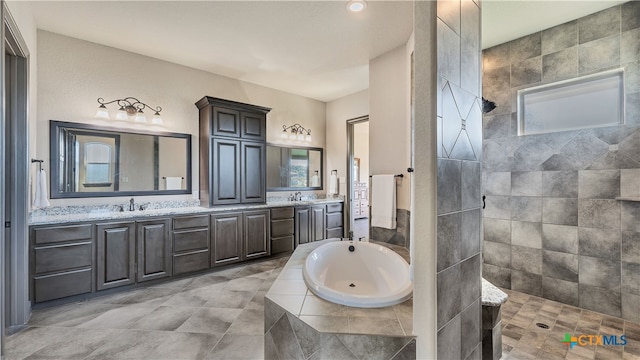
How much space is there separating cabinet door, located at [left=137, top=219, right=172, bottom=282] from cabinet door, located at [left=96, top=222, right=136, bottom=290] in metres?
0.07

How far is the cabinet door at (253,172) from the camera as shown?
3.98 metres

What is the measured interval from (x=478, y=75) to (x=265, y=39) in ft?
7.87

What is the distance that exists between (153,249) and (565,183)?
14.8 ft

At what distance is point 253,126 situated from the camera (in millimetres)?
4059

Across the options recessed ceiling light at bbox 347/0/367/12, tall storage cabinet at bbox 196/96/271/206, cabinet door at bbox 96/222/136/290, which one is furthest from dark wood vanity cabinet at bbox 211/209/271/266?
recessed ceiling light at bbox 347/0/367/12

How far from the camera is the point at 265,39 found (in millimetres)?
3072

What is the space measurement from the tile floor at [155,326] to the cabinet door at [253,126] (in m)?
2.13

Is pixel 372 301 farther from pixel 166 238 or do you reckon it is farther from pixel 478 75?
pixel 166 238

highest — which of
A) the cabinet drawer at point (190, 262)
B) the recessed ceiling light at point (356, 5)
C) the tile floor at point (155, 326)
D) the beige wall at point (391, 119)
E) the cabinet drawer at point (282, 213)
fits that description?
the recessed ceiling light at point (356, 5)

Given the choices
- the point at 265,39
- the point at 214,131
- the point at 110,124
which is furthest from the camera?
the point at 214,131

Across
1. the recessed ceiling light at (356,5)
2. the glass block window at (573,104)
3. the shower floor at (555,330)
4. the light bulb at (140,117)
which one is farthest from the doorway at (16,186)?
the glass block window at (573,104)

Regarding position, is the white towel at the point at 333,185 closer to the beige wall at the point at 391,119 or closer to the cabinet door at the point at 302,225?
the cabinet door at the point at 302,225

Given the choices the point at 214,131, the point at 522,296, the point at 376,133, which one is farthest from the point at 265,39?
the point at 522,296

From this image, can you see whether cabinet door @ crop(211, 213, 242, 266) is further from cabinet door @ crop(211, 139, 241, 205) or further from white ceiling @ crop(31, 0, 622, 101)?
white ceiling @ crop(31, 0, 622, 101)
